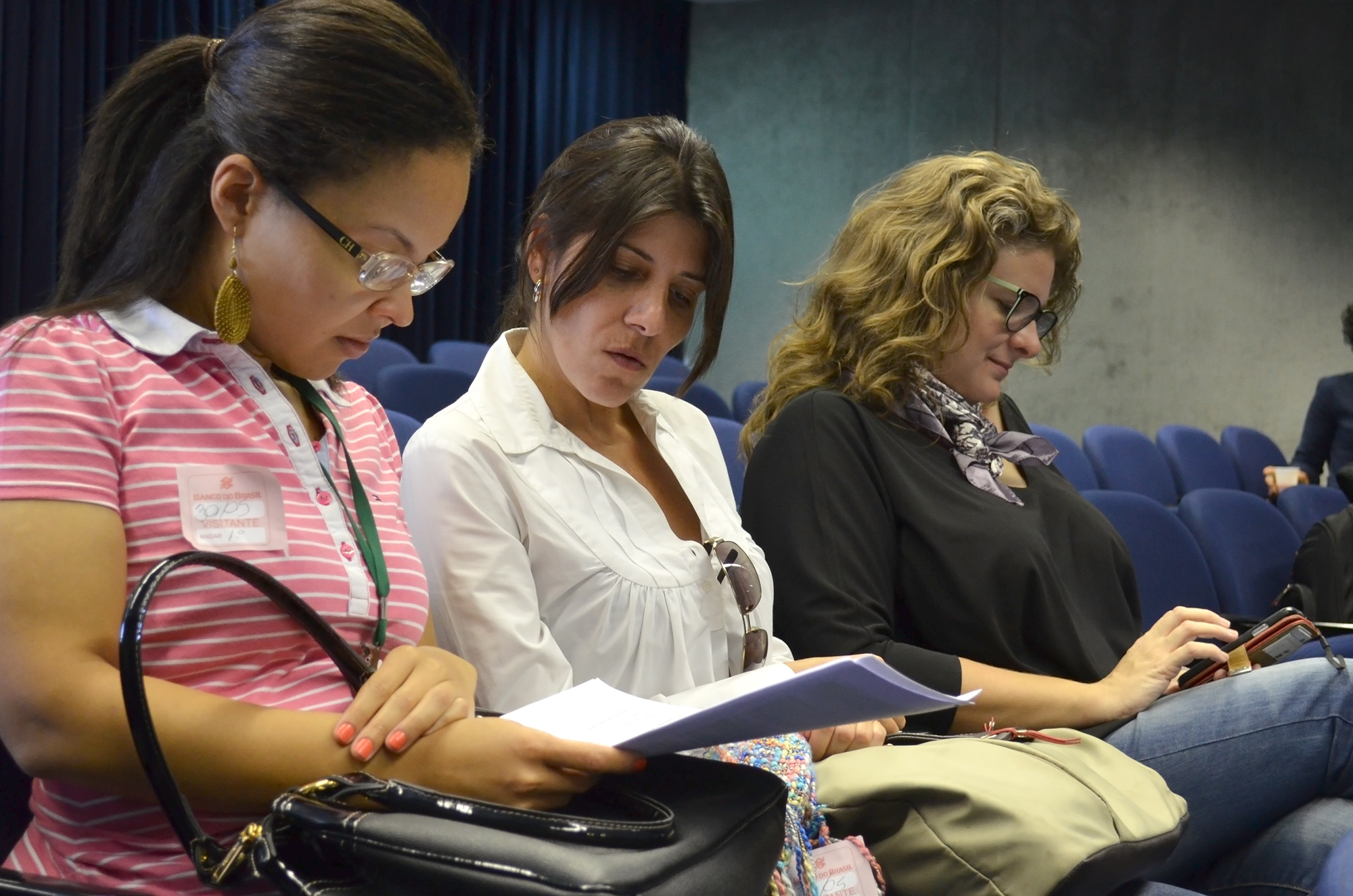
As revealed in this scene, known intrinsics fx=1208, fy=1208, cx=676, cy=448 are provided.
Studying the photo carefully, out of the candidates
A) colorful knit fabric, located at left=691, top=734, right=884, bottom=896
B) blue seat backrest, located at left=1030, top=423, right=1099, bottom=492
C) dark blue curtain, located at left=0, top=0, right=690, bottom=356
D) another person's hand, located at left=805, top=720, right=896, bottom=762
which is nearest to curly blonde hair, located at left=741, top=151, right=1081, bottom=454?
another person's hand, located at left=805, top=720, right=896, bottom=762

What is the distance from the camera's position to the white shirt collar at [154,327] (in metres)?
1.01

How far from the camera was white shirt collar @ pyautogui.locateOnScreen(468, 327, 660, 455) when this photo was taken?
56.4 inches

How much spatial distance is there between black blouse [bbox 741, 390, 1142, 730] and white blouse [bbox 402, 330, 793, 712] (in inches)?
7.0

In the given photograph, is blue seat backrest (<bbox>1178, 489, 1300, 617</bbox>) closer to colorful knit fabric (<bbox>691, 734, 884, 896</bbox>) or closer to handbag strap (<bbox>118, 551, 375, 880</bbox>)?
colorful knit fabric (<bbox>691, 734, 884, 896</bbox>)

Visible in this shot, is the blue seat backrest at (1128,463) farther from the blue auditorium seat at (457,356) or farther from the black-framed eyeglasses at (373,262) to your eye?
the black-framed eyeglasses at (373,262)

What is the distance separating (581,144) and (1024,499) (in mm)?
975

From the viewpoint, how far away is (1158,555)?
297 centimetres

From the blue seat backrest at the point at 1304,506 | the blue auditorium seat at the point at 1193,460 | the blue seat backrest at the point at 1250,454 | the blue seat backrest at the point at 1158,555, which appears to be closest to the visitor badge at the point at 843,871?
the blue seat backrest at the point at 1158,555

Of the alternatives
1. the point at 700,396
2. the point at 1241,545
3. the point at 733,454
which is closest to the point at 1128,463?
the point at 700,396

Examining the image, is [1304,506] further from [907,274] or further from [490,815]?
[490,815]

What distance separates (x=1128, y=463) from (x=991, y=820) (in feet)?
15.1

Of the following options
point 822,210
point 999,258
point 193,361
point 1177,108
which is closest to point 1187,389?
point 1177,108

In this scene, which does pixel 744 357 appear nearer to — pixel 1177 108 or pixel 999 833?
pixel 1177 108

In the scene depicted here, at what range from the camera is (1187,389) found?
7637mm
